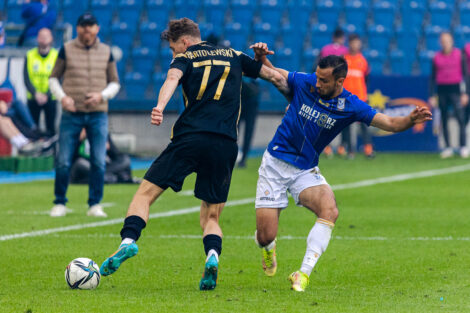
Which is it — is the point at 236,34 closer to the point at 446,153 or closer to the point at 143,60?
the point at 143,60

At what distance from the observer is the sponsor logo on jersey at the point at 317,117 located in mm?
6645

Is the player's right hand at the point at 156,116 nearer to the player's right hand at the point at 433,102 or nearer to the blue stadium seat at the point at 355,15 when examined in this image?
the player's right hand at the point at 433,102

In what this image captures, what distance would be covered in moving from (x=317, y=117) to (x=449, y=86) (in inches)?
537

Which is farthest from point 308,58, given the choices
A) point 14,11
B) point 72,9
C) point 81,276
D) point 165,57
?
point 81,276

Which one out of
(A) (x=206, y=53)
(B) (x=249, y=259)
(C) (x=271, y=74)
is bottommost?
(B) (x=249, y=259)

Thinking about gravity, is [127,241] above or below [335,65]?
below

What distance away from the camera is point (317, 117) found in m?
6.66

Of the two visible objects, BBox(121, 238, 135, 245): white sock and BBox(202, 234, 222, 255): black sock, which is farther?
BBox(202, 234, 222, 255): black sock

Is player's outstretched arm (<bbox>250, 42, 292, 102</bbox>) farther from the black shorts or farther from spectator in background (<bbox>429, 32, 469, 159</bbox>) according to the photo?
spectator in background (<bbox>429, 32, 469, 159</bbox>)

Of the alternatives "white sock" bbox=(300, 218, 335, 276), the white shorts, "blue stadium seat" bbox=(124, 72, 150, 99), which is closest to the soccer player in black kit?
the white shorts

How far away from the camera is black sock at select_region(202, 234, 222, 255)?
6332mm

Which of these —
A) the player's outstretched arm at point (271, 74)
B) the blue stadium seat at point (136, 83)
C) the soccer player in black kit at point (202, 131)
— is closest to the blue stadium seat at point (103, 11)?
the blue stadium seat at point (136, 83)

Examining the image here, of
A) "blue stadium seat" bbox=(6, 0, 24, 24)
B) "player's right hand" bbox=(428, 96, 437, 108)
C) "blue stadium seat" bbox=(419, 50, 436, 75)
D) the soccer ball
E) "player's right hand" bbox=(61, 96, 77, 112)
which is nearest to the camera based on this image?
the soccer ball

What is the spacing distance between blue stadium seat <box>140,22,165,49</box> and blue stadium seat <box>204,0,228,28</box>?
1.12 m
